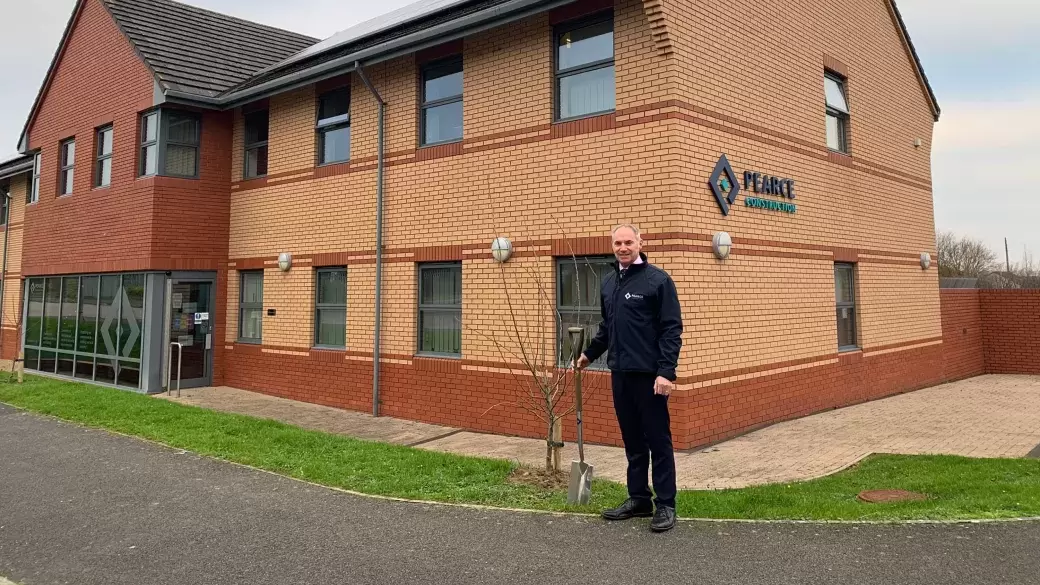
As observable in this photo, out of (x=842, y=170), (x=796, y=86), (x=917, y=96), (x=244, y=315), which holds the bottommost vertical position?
(x=244, y=315)

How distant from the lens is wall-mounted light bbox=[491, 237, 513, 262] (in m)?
8.59

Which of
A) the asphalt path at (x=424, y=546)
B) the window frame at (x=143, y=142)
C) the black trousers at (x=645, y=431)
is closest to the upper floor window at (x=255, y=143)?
the window frame at (x=143, y=142)

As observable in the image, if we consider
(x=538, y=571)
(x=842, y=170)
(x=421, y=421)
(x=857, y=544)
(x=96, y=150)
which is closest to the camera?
(x=538, y=571)

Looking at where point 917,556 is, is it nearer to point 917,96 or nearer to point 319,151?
point 319,151

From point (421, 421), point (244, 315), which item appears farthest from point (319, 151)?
point (421, 421)

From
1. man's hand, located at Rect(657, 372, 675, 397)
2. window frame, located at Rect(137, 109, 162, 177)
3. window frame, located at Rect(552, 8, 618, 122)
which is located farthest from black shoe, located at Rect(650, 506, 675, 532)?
window frame, located at Rect(137, 109, 162, 177)

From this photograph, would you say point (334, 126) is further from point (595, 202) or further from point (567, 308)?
point (567, 308)

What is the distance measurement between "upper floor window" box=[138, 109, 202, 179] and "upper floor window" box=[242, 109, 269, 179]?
907 millimetres

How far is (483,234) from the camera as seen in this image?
899 centimetres

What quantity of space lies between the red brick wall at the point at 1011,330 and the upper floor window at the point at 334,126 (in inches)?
555

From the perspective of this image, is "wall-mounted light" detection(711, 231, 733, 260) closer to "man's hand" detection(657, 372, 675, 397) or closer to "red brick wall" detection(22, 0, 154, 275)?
"man's hand" detection(657, 372, 675, 397)

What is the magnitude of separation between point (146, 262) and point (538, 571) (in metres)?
10.9

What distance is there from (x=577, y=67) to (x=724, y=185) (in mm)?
2383

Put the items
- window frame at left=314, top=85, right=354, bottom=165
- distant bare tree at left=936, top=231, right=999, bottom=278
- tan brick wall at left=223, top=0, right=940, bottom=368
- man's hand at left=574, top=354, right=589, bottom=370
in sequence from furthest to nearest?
distant bare tree at left=936, top=231, right=999, bottom=278 < window frame at left=314, top=85, right=354, bottom=165 < tan brick wall at left=223, top=0, right=940, bottom=368 < man's hand at left=574, top=354, right=589, bottom=370
